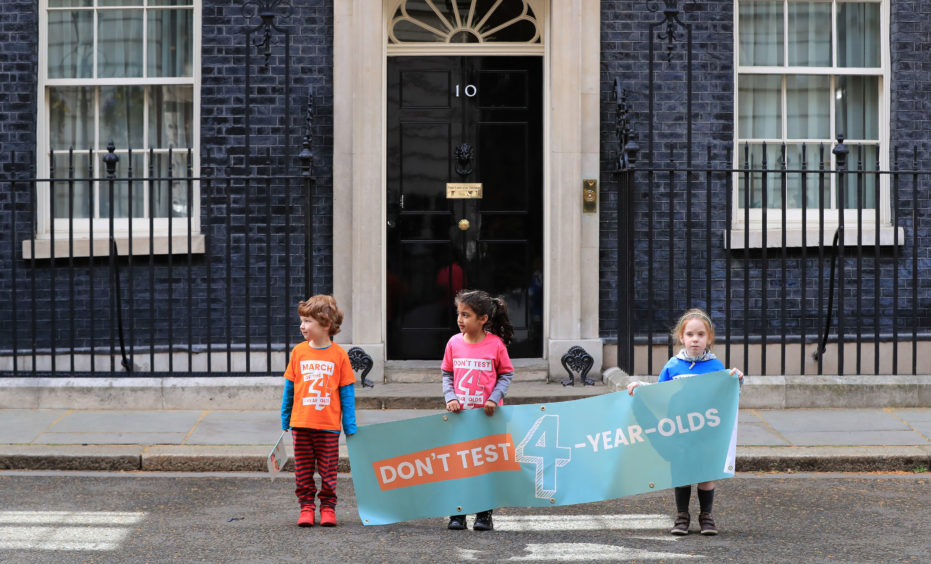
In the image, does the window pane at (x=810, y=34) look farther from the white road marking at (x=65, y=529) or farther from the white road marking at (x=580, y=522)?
the white road marking at (x=65, y=529)

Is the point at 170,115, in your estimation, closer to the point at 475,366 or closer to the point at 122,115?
the point at 122,115

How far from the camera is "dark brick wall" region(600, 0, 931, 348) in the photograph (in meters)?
10.2

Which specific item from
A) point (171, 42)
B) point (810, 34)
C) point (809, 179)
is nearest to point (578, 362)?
point (809, 179)

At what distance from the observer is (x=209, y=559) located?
5.38 metres

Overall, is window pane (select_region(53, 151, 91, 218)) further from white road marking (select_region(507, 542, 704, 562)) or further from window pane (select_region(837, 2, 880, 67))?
window pane (select_region(837, 2, 880, 67))

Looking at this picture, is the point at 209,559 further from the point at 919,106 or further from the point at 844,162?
the point at 919,106

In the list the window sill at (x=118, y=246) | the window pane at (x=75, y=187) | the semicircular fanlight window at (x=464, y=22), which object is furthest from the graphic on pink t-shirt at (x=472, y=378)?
the window pane at (x=75, y=187)

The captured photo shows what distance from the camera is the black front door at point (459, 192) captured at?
33.8 feet

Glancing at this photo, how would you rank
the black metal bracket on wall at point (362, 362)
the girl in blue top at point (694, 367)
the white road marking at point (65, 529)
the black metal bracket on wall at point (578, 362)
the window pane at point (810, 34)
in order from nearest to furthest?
the white road marking at point (65, 529), the girl in blue top at point (694, 367), the black metal bracket on wall at point (362, 362), the black metal bracket on wall at point (578, 362), the window pane at point (810, 34)

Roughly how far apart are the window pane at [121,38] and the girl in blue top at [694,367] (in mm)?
6213

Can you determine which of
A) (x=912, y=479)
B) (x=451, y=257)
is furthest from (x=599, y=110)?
(x=912, y=479)

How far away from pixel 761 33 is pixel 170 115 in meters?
5.17

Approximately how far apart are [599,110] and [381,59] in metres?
1.87

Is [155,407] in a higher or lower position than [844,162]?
lower
